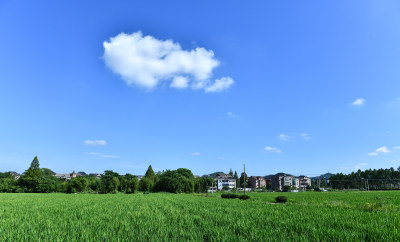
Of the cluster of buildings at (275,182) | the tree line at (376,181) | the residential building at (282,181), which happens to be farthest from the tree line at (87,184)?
the tree line at (376,181)

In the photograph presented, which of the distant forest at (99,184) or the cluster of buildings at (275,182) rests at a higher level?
the distant forest at (99,184)

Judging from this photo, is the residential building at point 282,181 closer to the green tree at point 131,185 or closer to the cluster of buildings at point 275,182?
the cluster of buildings at point 275,182

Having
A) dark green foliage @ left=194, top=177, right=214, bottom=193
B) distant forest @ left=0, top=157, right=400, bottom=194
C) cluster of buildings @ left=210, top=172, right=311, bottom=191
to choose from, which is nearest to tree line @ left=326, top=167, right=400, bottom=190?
cluster of buildings @ left=210, top=172, right=311, bottom=191

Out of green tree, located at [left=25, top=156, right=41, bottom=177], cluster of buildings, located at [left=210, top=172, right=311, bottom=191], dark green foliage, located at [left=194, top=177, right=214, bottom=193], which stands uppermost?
green tree, located at [left=25, top=156, right=41, bottom=177]

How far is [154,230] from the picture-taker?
9.73 m

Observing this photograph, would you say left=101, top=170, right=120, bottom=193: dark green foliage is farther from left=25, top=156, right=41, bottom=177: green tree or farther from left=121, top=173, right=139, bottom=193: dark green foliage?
left=25, top=156, right=41, bottom=177: green tree

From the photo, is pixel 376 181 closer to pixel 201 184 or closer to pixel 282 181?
pixel 282 181

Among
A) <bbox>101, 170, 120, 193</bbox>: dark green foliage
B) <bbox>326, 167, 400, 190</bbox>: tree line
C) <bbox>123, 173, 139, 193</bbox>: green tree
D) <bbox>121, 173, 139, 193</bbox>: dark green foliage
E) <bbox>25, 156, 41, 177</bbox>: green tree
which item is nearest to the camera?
<bbox>121, 173, 139, 193</bbox>: dark green foliage

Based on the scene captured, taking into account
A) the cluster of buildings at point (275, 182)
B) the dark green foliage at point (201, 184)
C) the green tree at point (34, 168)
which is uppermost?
the green tree at point (34, 168)

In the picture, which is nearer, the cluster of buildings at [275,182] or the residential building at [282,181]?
the residential building at [282,181]

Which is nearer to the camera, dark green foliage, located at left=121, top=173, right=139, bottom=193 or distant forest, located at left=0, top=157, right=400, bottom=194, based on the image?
distant forest, located at left=0, top=157, right=400, bottom=194

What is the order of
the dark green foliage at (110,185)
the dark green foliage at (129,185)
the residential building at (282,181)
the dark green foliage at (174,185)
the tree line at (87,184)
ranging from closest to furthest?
the tree line at (87,184)
the dark green foliage at (129,185)
the dark green foliage at (110,185)
the dark green foliage at (174,185)
the residential building at (282,181)

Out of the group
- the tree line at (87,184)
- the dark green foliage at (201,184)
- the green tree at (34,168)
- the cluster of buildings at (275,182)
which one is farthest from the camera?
the cluster of buildings at (275,182)

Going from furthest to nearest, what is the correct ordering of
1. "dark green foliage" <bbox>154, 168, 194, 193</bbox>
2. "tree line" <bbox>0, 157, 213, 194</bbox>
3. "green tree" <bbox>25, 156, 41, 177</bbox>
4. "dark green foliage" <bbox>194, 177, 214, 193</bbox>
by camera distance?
1. "dark green foliage" <bbox>194, 177, 214, 193</bbox>
2. "green tree" <bbox>25, 156, 41, 177</bbox>
3. "dark green foliage" <bbox>154, 168, 194, 193</bbox>
4. "tree line" <bbox>0, 157, 213, 194</bbox>
